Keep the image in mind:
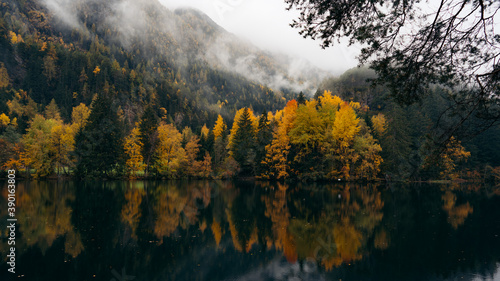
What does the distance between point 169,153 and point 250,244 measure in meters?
43.7

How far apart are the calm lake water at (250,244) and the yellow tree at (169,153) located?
A: 1230 inches

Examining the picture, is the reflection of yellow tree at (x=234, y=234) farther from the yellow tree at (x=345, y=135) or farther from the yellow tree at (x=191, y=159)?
the yellow tree at (x=191, y=159)

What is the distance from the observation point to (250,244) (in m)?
11.5

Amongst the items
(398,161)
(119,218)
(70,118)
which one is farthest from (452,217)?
(70,118)

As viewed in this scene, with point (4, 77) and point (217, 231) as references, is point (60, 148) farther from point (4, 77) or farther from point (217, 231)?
point (4, 77)

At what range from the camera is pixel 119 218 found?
1591 centimetres

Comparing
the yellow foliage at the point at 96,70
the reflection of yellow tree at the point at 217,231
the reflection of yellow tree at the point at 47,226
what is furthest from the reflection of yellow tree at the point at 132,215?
the yellow foliage at the point at 96,70

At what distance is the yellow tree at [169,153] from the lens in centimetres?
5031

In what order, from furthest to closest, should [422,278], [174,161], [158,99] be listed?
[158,99] < [174,161] < [422,278]

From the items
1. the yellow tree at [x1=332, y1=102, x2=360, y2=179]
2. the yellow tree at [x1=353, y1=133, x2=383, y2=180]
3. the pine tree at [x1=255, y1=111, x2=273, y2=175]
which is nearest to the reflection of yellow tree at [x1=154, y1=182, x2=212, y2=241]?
the pine tree at [x1=255, y1=111, x2=273, y2=175]

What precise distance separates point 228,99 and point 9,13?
11433cm

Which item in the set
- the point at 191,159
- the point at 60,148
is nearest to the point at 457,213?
the point at 191,159

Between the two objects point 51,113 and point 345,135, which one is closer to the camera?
point 345,135

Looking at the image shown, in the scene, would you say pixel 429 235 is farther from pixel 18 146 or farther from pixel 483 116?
pixel 18 146
